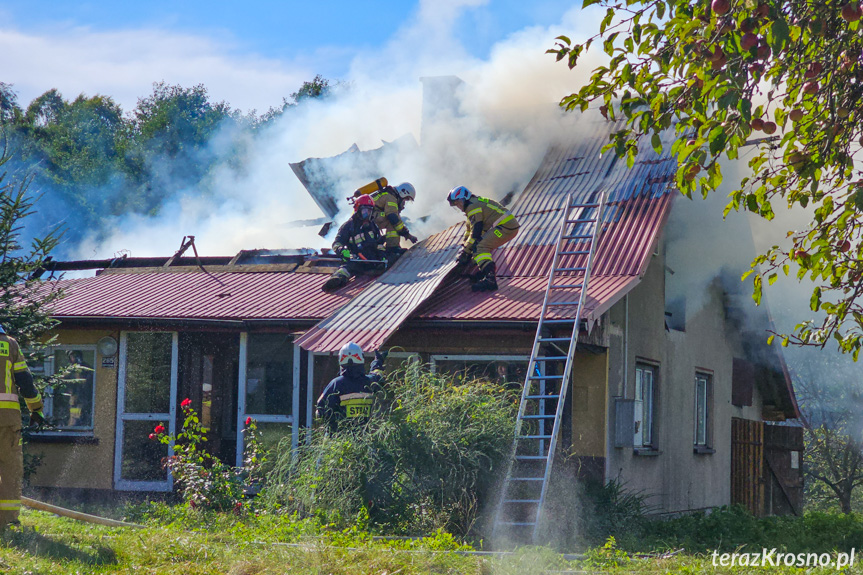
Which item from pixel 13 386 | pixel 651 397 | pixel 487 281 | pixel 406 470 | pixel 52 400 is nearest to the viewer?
pixel 13 386

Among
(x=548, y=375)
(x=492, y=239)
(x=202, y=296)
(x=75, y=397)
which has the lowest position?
(x=75, y=397)

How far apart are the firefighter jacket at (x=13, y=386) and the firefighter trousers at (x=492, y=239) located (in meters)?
5.77

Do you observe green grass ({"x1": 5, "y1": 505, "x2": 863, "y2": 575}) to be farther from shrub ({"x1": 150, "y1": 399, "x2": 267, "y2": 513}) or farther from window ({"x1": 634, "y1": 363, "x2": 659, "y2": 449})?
window ({"x1": 634, "y1": 363, "x2": 659, "y2": 449})

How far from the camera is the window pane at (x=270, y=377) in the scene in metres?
14.1

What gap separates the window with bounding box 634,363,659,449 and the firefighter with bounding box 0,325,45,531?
747 cm

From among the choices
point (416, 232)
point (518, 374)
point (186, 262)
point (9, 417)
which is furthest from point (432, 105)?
point (9, 417)

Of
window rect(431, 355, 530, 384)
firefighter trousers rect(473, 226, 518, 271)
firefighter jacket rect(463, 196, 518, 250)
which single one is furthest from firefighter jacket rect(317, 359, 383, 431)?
firefighter jacket rect(463, 196, 518, 250)

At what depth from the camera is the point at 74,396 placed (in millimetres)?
13297

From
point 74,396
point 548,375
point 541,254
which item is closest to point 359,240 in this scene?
point 541,254

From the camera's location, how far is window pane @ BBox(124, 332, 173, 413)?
12.9 m

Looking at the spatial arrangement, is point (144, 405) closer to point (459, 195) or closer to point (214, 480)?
point (214, 480)

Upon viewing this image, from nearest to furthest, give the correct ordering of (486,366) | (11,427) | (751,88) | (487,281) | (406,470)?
1. (751,88)
2. (11,427)
3. (406,470)
4. (486,366)
5. (487,281)

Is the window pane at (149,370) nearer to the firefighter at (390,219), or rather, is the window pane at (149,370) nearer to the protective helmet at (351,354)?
the firefighter at (390,219)

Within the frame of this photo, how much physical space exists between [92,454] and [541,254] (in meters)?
6.15
